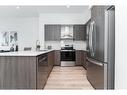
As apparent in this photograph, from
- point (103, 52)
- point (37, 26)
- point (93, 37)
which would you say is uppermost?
point (37, 26)

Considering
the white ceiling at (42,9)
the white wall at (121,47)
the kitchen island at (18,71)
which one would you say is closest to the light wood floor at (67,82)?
the kitchen island at (18,71)

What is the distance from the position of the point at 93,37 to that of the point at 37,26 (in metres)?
6.47

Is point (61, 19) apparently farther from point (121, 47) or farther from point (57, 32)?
point (121, 47)

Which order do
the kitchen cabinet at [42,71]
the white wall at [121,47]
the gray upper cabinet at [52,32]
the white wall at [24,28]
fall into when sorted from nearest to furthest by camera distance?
the white wall at [121,47], the kitchen cabinet at [42,71], the gray upper cabinet at [52,32], the white wall at [24,28]

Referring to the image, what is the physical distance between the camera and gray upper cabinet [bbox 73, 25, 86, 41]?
942 cm

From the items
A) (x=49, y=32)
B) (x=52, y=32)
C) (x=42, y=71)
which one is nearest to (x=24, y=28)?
(x=49, y=32)

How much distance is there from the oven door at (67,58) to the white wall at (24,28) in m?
2.02

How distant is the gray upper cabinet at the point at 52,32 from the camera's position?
30.6 feet

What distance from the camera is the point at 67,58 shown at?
9.17m

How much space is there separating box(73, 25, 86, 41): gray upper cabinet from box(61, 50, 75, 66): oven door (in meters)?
0.88

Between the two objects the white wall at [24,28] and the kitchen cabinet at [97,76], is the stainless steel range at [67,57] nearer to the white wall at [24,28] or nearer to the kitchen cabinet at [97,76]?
the white wall at [24,28]

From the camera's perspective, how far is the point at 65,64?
914cm
